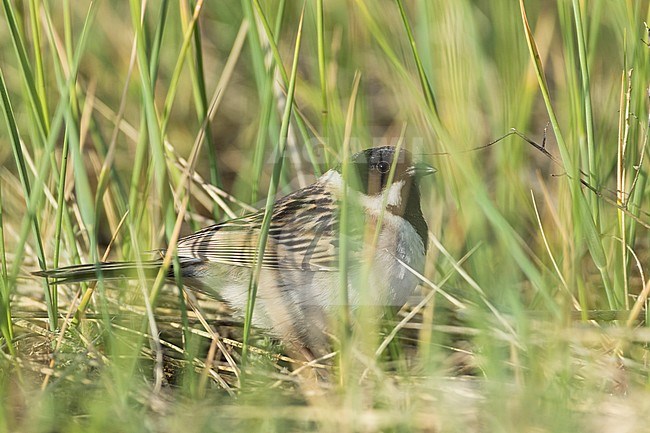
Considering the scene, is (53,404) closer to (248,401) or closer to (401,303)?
(248,401)

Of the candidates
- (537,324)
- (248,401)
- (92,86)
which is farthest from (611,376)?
(92,86)

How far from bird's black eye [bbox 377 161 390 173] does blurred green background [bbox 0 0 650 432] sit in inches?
7.9

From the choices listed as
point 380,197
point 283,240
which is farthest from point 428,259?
point 283,240

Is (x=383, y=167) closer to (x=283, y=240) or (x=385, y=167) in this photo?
(x=385, y=167)

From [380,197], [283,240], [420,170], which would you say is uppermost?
[420,170]

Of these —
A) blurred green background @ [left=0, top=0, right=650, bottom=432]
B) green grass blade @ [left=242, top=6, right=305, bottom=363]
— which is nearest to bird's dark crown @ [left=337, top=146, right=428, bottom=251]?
blurred green background @ [left=0, top=0, right=650, bottom=432]

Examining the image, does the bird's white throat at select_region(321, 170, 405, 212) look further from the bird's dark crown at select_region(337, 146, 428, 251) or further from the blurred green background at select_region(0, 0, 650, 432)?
the blurred green background at select_region(0, 0, 650, 432)

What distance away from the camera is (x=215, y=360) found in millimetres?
3922

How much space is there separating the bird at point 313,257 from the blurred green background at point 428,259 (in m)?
0.15

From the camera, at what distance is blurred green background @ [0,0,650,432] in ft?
9.73

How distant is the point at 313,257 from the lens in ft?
13.5

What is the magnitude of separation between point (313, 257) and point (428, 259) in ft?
1.88

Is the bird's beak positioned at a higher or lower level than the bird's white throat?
higher

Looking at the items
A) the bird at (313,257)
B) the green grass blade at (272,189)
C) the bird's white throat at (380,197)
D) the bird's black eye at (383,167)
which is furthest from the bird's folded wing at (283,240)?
the green grass blade at (272,189)
